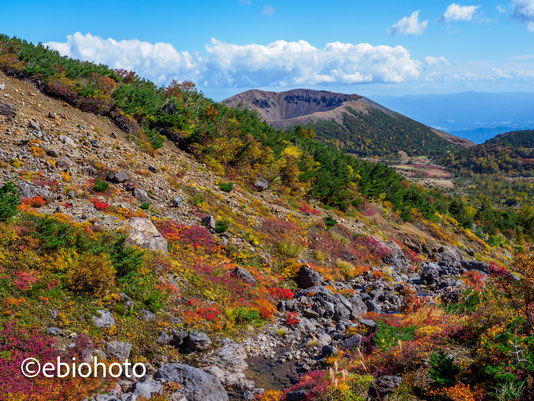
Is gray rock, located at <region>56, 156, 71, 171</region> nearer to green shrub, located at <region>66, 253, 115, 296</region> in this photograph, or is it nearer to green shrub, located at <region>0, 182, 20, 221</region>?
green shrub, located at <region>0, 182, 20, 221</region>

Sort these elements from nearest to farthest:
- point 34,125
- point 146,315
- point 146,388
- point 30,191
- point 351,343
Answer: point 146,388 → point 146,315 → point 351,343 → point 30,191 → point 34,125

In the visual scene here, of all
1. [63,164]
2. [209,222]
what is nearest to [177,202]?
[209,222]

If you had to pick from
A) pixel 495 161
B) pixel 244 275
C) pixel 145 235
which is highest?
pixel 495 161

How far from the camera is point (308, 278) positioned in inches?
723

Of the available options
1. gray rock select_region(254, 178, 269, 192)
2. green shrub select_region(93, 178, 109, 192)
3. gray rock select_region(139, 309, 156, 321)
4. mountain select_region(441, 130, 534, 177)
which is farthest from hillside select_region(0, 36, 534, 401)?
mountain select_region(441, 130, 534, 177)

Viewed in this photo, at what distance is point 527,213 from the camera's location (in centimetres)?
6800

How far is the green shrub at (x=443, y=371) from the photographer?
7891 mm

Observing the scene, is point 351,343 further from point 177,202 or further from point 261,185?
point 261,185

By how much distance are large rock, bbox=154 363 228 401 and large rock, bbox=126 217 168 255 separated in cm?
653

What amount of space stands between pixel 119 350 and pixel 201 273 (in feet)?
19.2

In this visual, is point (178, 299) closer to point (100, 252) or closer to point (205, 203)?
point (100, 252)

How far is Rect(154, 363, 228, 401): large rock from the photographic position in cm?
838

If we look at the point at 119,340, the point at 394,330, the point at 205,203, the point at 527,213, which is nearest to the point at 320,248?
the point at 205,203

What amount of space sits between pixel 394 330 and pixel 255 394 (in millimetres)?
6188
